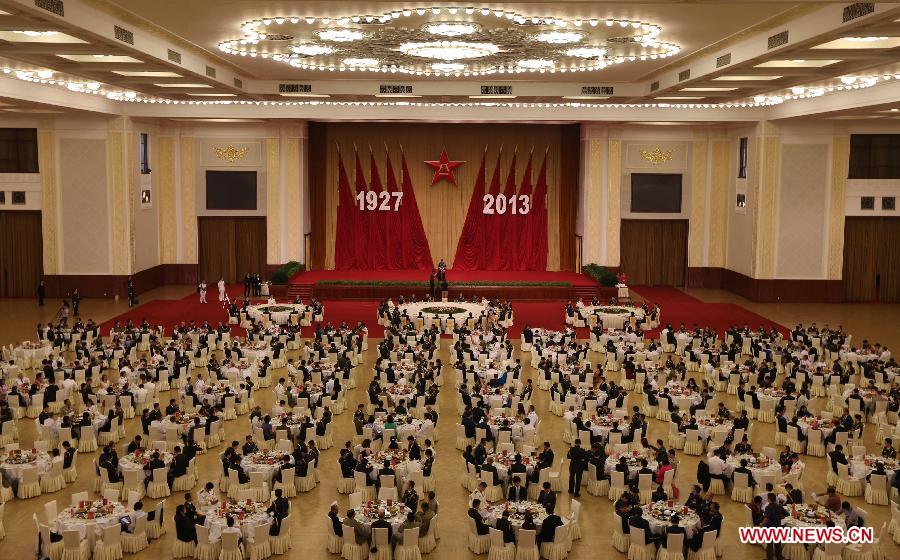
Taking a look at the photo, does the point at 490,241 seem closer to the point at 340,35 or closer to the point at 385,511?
the point at 340,35

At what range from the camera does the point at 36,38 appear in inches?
715

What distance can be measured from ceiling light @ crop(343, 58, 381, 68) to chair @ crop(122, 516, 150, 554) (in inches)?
564

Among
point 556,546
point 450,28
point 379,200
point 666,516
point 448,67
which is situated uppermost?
point 448,67

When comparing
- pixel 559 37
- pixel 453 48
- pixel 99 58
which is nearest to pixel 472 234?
pixel 453 48

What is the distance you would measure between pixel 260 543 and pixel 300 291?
21736mm

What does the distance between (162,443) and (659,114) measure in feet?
79.1

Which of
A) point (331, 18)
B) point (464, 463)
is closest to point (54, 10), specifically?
point (331, 18)

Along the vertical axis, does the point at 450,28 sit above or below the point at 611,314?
above

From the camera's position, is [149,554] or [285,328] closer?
[149,554]

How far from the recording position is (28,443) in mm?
18219

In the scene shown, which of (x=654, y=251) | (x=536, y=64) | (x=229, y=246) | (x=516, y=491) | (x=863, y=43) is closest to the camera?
(x=516, y=491)

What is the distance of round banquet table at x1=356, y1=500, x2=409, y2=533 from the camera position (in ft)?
42.6

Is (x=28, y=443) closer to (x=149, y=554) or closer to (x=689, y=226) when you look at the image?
(x=149, y=554)

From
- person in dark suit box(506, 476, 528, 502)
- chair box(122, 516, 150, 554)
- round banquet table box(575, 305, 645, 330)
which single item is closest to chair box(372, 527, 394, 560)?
person in dark suit box(506, 476, 528, 502)
